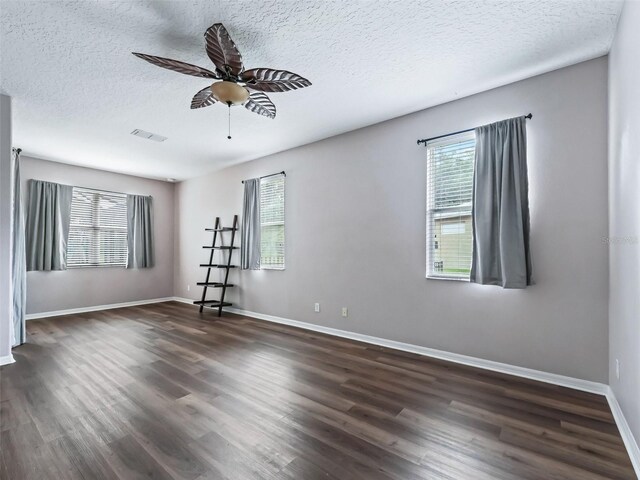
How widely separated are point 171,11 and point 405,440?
313 centimetres

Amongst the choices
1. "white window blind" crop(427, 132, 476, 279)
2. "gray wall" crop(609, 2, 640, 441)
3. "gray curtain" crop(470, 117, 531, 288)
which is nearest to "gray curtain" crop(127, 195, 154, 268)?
"white window blind" crop(427, 132, 476, 279)

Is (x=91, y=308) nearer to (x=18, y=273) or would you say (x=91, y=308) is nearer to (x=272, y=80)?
(x=18, y=273)

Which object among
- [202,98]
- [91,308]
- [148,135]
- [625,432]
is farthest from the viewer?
[91,308]

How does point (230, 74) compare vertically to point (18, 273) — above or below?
above

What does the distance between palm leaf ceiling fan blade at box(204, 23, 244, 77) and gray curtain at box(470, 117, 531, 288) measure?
7.60 ft

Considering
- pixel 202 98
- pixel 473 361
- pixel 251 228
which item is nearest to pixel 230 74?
pixel 202 98

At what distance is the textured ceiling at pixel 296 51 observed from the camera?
2.00 meters

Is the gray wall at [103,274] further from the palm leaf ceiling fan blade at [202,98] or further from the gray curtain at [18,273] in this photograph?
the palm leaf ceiling fan blade at [202,98]

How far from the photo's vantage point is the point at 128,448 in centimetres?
173

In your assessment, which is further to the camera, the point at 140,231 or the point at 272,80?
the point at 140,231

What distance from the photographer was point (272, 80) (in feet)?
7.61

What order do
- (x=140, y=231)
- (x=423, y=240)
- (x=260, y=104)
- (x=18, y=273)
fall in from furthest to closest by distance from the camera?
(x=140, y=231)
(x=18, y=273)
(x=423, y=240)
(x=260, y=104)

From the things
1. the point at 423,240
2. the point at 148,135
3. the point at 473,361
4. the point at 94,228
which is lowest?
the point at 473,361

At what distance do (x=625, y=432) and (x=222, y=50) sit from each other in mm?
3578
